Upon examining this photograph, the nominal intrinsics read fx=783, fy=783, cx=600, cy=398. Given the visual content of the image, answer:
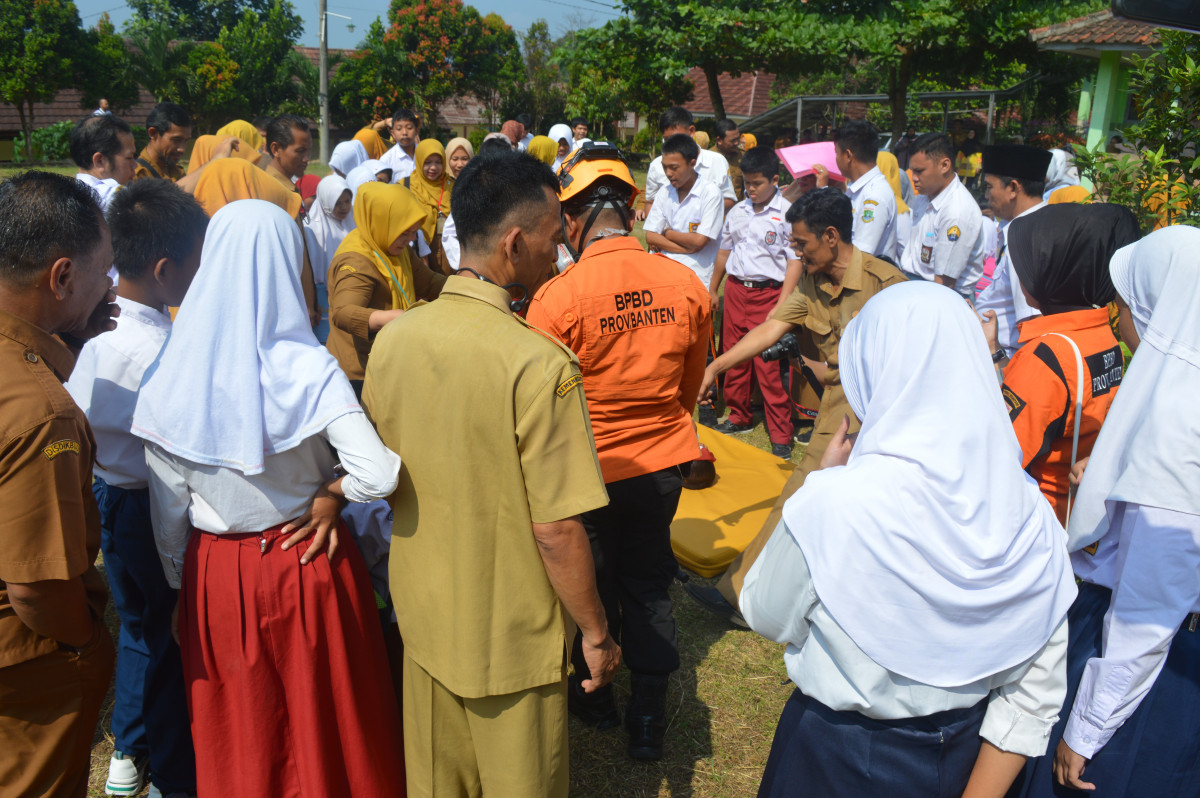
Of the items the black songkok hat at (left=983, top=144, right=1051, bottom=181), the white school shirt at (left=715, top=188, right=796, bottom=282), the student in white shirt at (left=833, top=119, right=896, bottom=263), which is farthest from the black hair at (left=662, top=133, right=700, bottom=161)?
the black songkok hat at (left=983, top=144, right=1051, bottom=181)

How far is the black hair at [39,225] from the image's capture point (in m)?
1.76

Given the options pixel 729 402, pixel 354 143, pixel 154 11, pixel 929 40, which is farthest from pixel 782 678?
pixel 154 11

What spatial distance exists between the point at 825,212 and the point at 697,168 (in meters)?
3.45

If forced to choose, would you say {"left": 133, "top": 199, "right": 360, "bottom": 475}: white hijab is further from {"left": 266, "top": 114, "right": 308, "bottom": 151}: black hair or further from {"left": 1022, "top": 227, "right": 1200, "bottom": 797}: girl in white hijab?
{"left": 266, "top": 114, "right": 308, "bottom": 151}: black hair

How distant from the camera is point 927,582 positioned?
1433mm

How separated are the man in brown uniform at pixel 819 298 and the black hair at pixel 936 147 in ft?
6.71

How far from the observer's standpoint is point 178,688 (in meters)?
2.46

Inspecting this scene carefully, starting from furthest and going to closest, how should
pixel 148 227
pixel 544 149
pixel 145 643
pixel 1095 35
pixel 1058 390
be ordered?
pixel 1095 35
pixel 544 149
pixel 145 643
pixel 148 227
pixel 1058 390

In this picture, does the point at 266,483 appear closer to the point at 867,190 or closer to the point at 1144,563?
the point at 1144,563

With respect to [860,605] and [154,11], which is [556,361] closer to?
[860,605]

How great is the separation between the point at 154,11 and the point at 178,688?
52.0 metres

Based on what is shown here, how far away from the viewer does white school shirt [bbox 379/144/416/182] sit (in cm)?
762

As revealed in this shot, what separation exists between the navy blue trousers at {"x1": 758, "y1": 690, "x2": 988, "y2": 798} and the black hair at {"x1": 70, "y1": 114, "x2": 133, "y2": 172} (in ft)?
16.8

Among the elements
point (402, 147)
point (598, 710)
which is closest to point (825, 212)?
point (598, 710)
